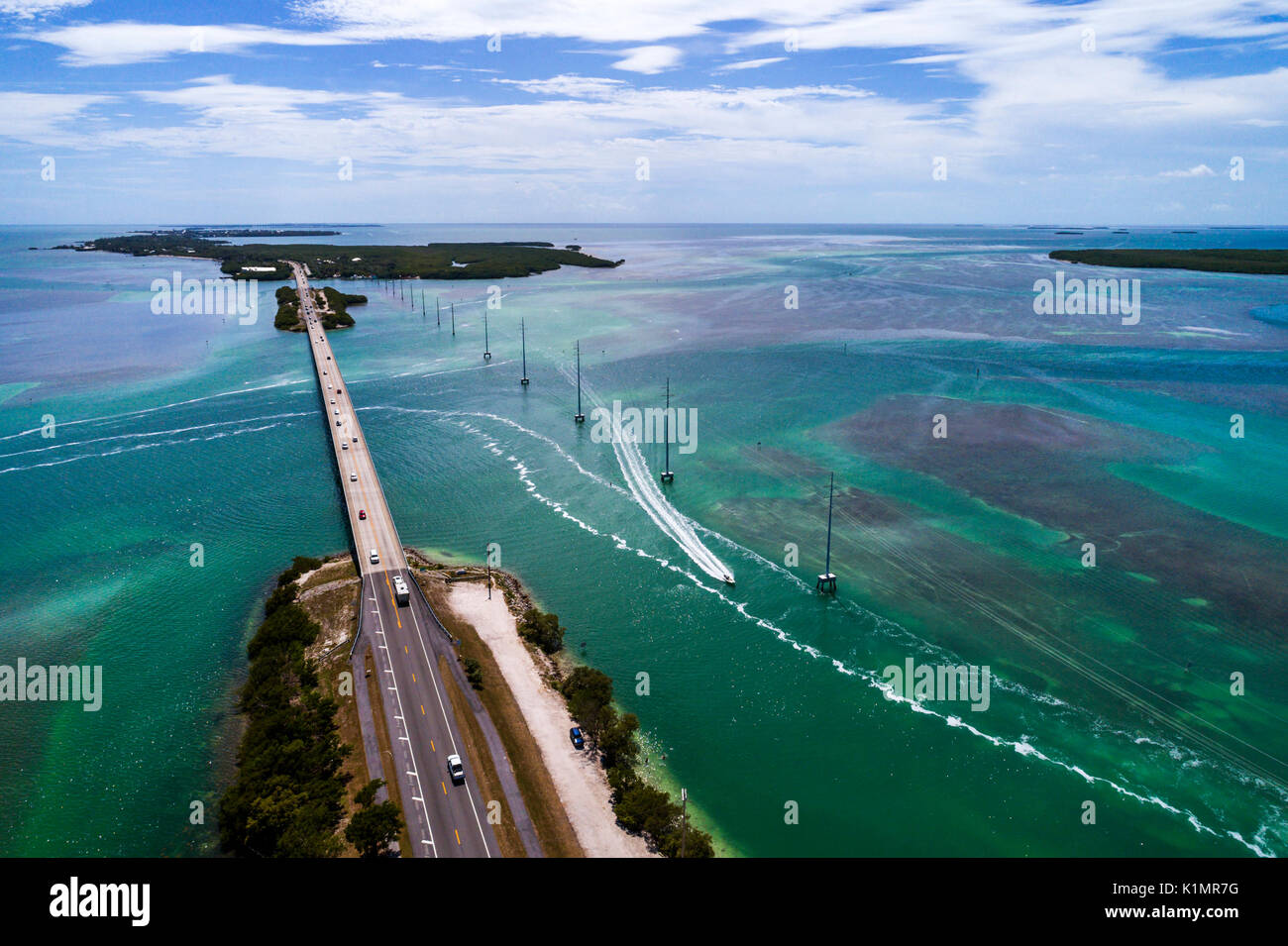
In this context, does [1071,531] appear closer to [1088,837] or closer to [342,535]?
[1088,837]

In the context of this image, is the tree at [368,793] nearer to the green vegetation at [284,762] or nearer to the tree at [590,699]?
the green vegetation at [284,762]

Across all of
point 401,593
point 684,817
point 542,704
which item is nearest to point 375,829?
point 542,704

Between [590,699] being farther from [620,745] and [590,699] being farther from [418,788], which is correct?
[418,788]

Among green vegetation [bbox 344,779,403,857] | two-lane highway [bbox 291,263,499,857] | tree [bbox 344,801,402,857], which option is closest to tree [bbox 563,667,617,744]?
two-lane highway [bbox 291,263,499,857]

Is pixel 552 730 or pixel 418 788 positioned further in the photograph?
pixel 552 730

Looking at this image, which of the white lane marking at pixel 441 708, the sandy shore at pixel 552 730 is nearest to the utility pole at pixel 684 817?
the sandy shore at pixel 552 730
